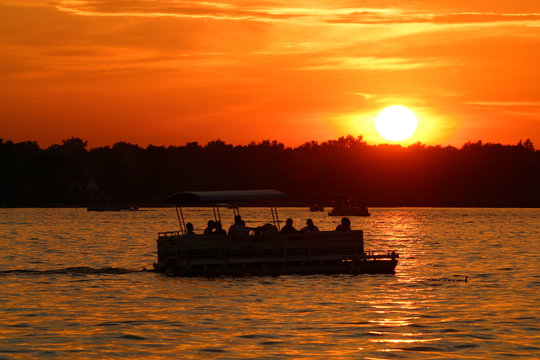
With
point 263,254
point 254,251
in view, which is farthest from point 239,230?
point 263,254

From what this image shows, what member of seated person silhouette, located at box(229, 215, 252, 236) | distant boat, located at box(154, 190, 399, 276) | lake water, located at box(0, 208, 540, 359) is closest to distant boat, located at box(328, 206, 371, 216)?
lake water, located at box(0, 208, 540, 359)

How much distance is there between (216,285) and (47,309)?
27.8ft

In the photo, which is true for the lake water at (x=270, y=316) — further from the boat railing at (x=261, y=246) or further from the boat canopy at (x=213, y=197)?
the boat canopy at (x=213, y=197)

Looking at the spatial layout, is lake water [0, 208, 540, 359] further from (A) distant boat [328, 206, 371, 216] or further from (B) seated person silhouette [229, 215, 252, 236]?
(A) distant boat [328, 206, 371, 216]

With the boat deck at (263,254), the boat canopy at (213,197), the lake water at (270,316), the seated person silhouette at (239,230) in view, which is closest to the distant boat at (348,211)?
the lake water at (270,316)

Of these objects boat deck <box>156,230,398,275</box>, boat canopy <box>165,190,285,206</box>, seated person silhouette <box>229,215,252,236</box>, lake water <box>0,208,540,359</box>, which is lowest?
lake water <box>0,208,540,359</box>

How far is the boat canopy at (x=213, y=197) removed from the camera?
135ft

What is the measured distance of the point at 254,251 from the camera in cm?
4100

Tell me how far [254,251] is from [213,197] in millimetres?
2918

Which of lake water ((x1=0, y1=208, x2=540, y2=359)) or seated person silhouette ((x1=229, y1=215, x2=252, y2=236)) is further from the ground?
seated person silhouette ((x1=229, y1=215, x2=252, y2=236))

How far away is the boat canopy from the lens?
41000mm

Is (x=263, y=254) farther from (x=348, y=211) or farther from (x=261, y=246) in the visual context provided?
(x=348, y=211)

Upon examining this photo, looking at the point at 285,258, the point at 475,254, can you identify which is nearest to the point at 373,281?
the point at 285,258

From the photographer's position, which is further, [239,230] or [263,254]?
[263,254]
